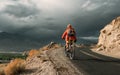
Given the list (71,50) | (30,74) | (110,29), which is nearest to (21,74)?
(30,74)

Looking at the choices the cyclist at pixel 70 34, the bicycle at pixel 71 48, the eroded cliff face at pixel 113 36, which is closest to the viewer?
the cyclist at pixel 70 34

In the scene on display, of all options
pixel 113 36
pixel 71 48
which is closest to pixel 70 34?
pixel 71 48

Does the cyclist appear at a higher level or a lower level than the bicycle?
higher

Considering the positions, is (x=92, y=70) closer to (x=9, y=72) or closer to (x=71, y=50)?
(x=9, y=72)

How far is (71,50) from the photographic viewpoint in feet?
81.0

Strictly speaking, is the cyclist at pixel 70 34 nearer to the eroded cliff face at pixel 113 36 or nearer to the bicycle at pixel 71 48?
the bicycle at pixel 71 48

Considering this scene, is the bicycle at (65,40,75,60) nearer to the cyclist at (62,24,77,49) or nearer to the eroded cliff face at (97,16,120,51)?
the cyclist at (62,24,77,49)

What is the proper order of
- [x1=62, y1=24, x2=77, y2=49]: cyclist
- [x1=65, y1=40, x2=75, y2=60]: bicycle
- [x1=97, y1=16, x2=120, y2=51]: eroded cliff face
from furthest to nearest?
[x1=97, y1=16, x2=120, y2=51]: eroded cliff face → [x1=65, y1=40, x2=75, y2=60]: bicycle → [x1=62, y1=24, x2=77, y2=49]: cyclist

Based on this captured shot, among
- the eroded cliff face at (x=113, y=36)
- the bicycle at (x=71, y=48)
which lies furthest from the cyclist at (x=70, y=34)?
the eroded cliff face at (x=113, y=36)

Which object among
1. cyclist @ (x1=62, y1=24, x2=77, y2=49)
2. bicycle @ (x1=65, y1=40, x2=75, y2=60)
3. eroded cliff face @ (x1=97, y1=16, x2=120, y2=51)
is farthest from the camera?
eroded cliff face @ (x1=97, y1=16, x2=120, y2=51)

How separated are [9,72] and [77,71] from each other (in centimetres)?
474

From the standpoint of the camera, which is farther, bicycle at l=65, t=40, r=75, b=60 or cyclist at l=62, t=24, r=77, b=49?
bicycle at l=65, t=40, r=75, b=60

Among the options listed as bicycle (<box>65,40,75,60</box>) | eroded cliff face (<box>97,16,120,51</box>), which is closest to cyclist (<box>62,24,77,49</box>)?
bicycle (<box>65,40,75,60</box>)

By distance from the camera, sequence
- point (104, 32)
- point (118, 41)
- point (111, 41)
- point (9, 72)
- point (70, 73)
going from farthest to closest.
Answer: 1. point (104, 32)
2. point (111, 41)
3. point (118, 41)
4. point (9, 72)
5. point (70, 73)
